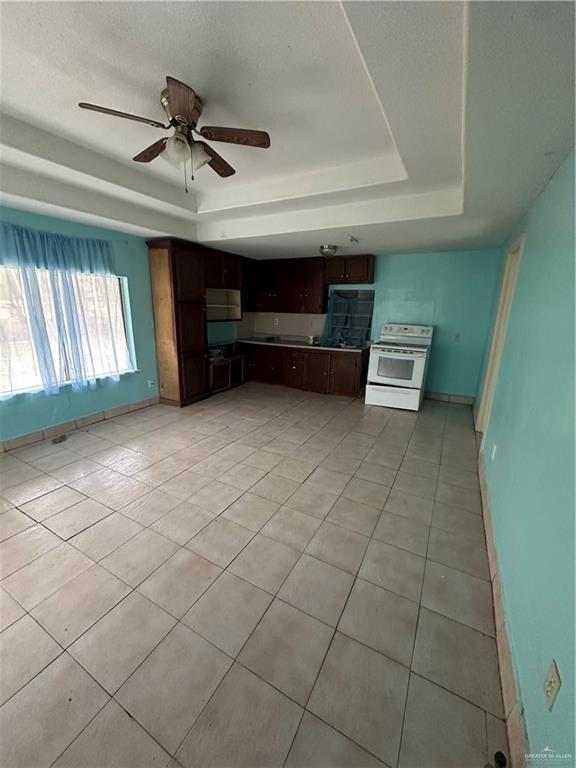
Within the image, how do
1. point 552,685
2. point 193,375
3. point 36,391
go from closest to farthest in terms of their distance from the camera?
point 552,685
point 36,391
point 193,375

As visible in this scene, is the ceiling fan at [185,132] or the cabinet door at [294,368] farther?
the cabinet door at [294,368]

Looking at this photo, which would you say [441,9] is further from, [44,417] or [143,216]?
[44,417]

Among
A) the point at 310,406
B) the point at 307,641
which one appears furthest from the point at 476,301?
the point at 307,641

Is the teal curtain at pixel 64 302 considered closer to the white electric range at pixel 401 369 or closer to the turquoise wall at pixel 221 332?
the turquoise wall at pixel 221 332

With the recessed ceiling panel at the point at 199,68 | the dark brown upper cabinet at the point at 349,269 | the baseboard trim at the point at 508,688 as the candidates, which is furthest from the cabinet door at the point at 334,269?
the baseboard trim at the point at 508,688

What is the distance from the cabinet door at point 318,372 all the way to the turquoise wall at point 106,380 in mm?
2482

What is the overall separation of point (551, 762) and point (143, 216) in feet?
14.9

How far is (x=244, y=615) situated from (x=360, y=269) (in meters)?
4.83

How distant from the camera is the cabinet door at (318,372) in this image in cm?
513

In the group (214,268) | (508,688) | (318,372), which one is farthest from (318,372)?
(508,688)

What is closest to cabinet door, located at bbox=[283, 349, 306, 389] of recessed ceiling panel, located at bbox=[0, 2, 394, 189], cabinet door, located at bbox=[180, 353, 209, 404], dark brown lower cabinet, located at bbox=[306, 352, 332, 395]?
dark brown lower cabinet, located at bbox=[306, 352, 332, 395]

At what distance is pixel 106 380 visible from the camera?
12.8 ft

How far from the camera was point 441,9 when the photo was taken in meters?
0.98

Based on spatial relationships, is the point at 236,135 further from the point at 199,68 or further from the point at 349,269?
the point at 349,269
